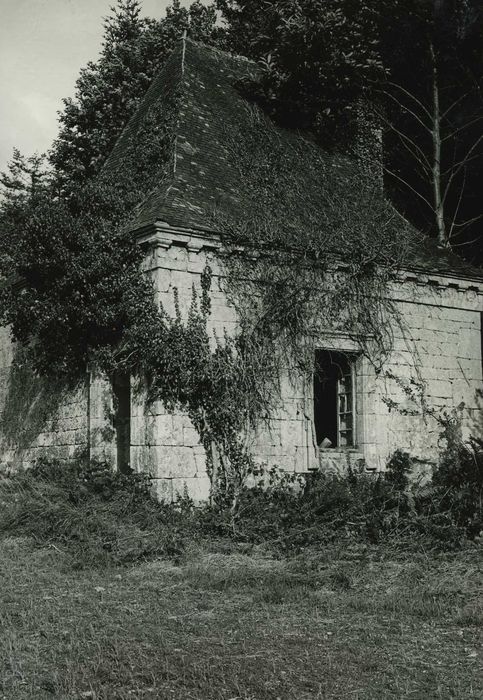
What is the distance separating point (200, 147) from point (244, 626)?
9293 millimetres

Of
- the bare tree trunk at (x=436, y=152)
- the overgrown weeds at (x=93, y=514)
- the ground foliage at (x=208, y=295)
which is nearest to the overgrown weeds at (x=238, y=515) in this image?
the overgrown weeds at (x=93, y=514)

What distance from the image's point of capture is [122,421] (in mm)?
12992

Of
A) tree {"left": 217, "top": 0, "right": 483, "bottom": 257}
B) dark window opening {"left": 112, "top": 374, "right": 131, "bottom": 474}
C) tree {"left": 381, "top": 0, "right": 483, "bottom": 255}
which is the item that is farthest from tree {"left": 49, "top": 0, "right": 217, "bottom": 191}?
dark window opening {"left": 112, "top": 374, "right": 131, "bottom": 474}

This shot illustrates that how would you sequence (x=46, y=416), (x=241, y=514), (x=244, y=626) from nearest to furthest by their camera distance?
(x=244, y=626), (x=241, y=514), (x=46, y=416)

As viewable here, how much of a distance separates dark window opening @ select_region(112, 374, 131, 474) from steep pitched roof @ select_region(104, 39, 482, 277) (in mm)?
2631

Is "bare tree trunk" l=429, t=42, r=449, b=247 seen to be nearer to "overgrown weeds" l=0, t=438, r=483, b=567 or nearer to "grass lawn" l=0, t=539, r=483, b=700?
"overgrown weeds" l=0, t=438, r=483, b=567

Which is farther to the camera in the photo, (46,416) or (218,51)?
(218,51)

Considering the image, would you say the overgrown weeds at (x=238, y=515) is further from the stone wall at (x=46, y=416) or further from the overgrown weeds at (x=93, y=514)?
the stone wall at (x=46, y=416)

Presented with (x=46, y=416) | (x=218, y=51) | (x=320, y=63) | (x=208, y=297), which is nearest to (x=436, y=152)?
(x=320, y=63)

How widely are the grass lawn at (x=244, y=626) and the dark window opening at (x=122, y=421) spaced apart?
11.6 feet

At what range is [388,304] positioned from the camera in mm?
13797

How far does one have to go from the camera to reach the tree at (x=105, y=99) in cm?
2036

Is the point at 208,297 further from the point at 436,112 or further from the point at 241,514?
the point at 436,112

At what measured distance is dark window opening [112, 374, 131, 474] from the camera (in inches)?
507
